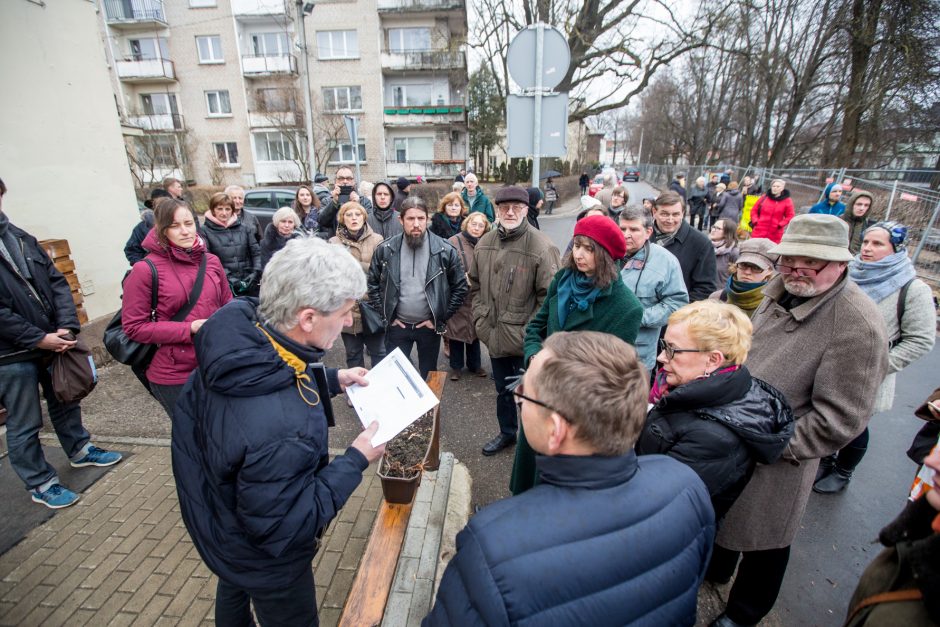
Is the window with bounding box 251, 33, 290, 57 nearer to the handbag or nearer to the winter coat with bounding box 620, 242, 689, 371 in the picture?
the handbag

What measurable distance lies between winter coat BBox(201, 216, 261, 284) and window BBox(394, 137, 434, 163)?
2525 centimetres

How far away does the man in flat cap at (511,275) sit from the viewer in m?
3.36

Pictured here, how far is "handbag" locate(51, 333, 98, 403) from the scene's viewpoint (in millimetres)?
2986

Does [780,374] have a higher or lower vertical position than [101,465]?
higher

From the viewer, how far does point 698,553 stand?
120cm

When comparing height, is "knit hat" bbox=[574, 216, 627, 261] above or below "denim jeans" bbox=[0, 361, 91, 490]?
above

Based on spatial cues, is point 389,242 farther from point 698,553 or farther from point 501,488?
point 698,553

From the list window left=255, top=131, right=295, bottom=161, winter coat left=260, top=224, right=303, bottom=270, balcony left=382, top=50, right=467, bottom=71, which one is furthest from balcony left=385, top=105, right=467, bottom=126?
winter coat left=260, top=224, right=303, bottom=270

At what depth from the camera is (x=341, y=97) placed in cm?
2675

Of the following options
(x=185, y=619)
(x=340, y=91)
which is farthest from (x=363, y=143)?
(x=185, y=619)

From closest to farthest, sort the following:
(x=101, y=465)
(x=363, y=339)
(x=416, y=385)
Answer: (x=416, y=385) → (x=101, y=465) → (x=363, y=339)

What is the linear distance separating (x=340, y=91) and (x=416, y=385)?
96.9ft

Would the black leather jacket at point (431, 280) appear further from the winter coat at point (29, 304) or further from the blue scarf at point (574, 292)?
the winter coat at point (29, 304)

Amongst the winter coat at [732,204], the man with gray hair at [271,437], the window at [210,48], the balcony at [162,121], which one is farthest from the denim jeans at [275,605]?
the window at [210,48]
